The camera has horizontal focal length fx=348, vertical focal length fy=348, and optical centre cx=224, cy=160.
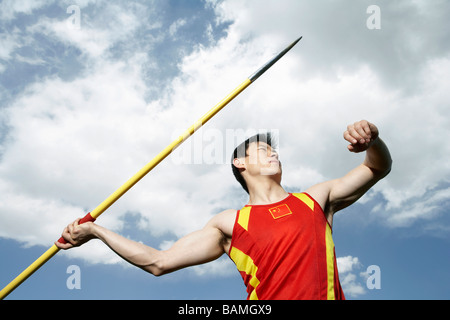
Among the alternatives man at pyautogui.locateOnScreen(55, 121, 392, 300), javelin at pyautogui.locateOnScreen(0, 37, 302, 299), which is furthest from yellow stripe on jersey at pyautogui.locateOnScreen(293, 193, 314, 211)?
javelin at pyautogui.locateOnScreen(0, 37, 302, 299)

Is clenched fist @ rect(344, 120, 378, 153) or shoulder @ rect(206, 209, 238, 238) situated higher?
clenched fist @ rect(344, 120, 378, 153)

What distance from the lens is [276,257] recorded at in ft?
11.3

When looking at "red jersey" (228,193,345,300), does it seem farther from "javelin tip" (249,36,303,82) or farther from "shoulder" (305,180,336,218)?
"javelin tip" (249,36,303,82)

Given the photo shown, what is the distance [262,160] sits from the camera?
4.49 m

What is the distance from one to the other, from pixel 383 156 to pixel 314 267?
1423mm

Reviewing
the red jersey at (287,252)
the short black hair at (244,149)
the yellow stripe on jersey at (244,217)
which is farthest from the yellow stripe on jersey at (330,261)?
the short black hair at (244,149)

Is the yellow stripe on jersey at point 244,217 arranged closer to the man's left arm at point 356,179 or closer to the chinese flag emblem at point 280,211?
the chinese flag emblem at point 280,211

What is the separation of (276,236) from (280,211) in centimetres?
34

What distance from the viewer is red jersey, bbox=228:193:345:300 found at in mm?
3279

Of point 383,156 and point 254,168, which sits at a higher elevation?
point 254,168
